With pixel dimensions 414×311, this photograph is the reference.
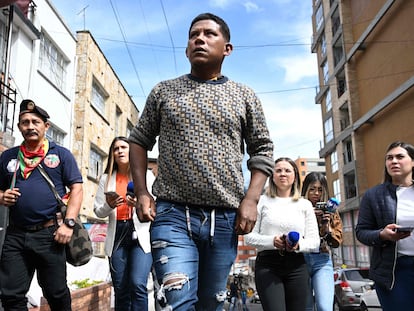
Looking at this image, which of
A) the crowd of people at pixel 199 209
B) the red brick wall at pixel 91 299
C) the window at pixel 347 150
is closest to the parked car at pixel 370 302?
the red brick wall at pixel 91 299

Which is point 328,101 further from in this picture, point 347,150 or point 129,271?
point 129,271

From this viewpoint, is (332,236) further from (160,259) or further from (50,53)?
(50,53)

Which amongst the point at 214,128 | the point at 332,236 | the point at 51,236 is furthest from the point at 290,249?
the point at 51,236

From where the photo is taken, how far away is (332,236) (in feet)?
15.8

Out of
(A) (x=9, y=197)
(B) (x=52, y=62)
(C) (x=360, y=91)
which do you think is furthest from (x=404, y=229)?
(C) (x=360, y=91)

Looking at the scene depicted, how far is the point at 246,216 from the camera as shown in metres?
2.36

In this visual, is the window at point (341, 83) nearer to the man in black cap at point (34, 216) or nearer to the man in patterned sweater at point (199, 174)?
the man in black cap at point (34, 216)

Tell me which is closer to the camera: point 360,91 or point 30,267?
point 30,267

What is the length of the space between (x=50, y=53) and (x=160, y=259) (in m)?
14.3

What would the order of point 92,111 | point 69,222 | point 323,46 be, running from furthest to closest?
point 323,46
point 92,111
point 69,222

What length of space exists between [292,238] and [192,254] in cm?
151

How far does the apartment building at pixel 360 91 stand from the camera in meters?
27.0

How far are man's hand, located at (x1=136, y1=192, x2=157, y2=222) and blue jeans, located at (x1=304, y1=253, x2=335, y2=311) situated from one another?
233cm

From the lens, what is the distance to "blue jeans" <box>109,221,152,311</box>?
13.7ft
